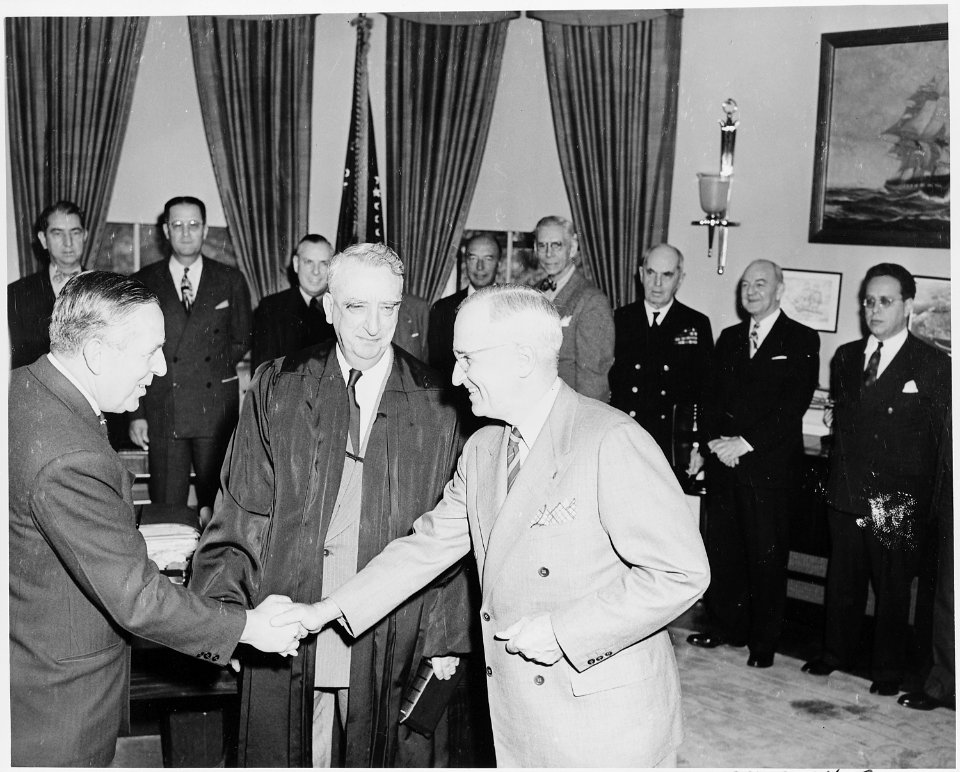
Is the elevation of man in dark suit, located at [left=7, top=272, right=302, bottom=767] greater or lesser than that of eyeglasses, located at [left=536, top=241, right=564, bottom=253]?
lesser

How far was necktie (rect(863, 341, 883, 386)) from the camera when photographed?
15.7ft

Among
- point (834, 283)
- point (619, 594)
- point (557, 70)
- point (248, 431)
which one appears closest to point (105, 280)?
point (248, 431)

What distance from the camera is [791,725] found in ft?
14.5

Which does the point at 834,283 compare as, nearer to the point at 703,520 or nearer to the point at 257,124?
the point at 703,520

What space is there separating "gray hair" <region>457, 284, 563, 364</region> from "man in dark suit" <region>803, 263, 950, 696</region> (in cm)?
273

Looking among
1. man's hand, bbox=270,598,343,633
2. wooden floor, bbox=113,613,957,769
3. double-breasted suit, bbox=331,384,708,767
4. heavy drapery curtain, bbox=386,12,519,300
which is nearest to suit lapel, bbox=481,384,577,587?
double-breasted suit, bbox=331,384,708,767

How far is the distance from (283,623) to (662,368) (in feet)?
11.1

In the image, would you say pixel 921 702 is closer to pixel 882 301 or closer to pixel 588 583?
pixel 882 301

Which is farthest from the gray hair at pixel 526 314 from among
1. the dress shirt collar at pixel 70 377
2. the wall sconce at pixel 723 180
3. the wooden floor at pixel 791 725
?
the wall sconce at pixel 723 180

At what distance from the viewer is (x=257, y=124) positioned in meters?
7.34

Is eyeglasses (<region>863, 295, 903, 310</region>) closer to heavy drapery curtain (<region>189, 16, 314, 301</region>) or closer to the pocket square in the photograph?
the pocket square

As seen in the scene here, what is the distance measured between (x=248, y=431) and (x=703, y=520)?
333 cm

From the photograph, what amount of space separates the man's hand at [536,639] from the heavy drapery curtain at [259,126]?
17.9ft

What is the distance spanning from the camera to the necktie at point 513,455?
2609mm
